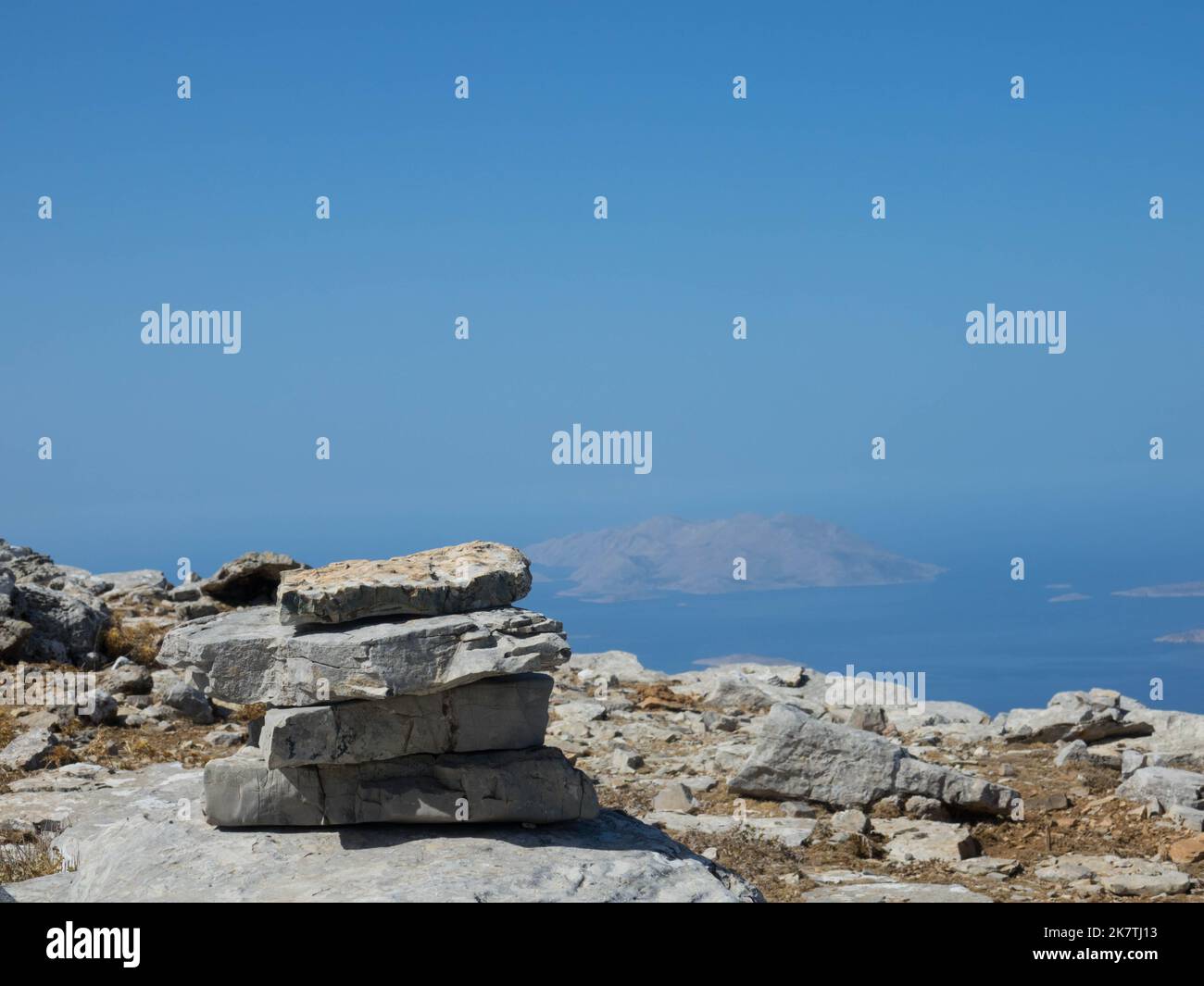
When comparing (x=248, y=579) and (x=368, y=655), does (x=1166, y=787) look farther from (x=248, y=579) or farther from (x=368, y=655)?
(x=248, y=579)

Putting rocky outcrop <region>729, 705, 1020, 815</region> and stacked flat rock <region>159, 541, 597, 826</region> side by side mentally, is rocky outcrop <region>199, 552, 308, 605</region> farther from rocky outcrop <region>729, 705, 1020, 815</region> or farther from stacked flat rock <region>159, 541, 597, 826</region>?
stacked flat rock <region>159, 541, 597, 826</region>

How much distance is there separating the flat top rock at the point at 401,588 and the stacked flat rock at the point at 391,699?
0.05 feet

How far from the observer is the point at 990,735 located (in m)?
18.3

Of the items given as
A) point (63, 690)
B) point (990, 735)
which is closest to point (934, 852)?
point (990, 735)

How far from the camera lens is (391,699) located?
9.16 m

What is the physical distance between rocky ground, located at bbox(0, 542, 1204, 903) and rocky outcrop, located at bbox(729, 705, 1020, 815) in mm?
22

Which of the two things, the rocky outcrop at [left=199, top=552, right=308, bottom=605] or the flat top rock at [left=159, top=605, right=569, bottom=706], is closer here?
the flat top rock at [left=159, top=605, right=569, bottom=706]

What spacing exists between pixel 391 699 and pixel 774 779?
21.1 ft

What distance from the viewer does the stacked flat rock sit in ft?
29.2

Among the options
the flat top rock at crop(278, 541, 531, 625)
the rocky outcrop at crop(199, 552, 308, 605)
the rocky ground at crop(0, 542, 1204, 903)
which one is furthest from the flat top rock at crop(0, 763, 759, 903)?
the rocky outcrop at crop(199, 552, 308, 605)

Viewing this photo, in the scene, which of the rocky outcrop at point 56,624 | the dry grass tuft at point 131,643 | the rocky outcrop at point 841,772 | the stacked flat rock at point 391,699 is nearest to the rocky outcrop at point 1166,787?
the rocky outcrop at point 841,772

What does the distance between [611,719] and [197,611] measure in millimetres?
8558
